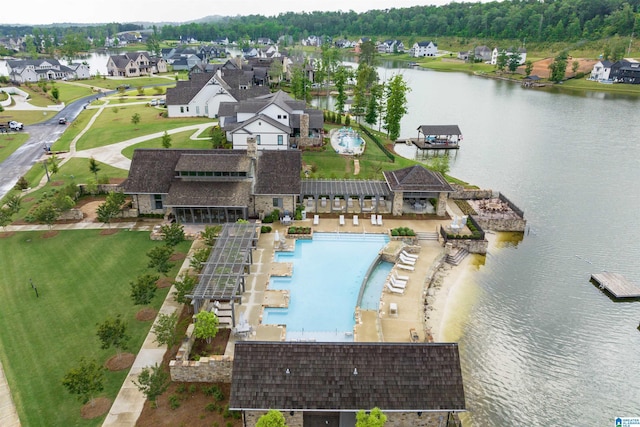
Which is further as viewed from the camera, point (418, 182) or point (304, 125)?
point (304, 125)

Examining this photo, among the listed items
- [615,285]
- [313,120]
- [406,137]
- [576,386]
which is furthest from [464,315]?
[406,137]

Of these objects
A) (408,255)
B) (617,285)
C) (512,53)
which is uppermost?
(512,53)

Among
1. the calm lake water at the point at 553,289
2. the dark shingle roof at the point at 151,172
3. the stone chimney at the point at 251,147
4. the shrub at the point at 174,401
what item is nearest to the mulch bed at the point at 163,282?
the shrub at the point at 174,401

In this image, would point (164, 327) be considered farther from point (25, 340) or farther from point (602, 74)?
point (602, 74)

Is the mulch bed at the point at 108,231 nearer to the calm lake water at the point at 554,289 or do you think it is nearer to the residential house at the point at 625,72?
the calm lake water at the point at 554,289

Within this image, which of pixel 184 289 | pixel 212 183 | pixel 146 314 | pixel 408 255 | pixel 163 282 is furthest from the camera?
pixel 212 183

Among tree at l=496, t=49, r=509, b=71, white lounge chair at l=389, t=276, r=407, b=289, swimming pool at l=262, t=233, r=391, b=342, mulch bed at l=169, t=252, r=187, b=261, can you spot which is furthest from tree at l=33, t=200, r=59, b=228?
tree at l=496, t=49, r=509, b=71

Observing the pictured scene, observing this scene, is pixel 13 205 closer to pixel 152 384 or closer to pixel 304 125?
pixel 152 384

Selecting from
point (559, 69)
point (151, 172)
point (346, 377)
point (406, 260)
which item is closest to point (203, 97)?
point (151, 172)
